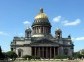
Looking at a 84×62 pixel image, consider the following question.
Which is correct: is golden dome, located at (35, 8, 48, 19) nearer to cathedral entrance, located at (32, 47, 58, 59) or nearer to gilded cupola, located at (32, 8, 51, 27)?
gilded cupola, located at (32, 8, 51, 27)

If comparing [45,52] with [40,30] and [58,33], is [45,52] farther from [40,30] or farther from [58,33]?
[40,30]

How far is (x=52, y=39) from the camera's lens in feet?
442

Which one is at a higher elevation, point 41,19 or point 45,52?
point 41,19

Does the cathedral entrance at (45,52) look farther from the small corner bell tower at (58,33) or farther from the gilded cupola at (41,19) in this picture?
the gilded cupola at (41,19)

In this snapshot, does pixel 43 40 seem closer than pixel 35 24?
Yes

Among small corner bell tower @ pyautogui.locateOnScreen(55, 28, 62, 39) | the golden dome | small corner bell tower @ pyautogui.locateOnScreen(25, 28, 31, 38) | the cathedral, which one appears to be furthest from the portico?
the golden dome

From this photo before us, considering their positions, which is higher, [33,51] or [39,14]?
[39,14]

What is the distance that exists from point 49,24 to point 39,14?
5982mm

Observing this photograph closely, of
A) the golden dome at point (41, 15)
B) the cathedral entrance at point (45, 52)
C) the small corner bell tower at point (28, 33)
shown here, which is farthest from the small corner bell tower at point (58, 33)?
the small corner bell tower at point (28, 33)

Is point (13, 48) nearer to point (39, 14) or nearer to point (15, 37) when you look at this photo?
point (15, 37)

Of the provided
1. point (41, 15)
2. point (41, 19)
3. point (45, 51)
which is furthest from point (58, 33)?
point (41, 15)

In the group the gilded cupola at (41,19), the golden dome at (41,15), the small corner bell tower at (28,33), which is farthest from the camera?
the gilded cupola at (41,19)

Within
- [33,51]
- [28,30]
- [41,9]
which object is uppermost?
[41,9]

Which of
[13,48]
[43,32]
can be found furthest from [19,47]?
[43,32]
